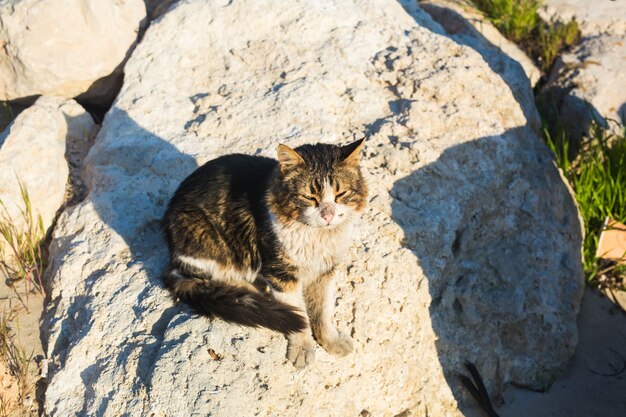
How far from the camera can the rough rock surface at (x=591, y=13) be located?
7.14 metres

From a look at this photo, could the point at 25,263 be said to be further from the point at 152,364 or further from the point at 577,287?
the point at 577,287

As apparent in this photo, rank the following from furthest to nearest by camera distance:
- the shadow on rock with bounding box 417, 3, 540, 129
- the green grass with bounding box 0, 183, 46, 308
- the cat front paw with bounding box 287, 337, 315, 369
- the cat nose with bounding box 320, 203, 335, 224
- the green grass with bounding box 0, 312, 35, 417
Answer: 1. the shadow on rock with bounding box 417, 3, 540, 129
2. the green grass with bounding box 0, 183, 46, 308
3. the green grass with bounding box 0, 312, 35, 417
4. the cat front paw with bounding box 287, 337, 315, 369
5. the cat nose with bounding box 320, 203, 335, 224

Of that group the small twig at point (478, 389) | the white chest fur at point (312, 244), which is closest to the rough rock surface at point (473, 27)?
the small twig at point (478, 389)

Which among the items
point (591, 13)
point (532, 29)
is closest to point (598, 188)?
point (532, 29)

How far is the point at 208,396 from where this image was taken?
2.98 meters

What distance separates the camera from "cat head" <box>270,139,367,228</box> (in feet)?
10.2

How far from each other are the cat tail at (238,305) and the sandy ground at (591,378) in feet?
6.14

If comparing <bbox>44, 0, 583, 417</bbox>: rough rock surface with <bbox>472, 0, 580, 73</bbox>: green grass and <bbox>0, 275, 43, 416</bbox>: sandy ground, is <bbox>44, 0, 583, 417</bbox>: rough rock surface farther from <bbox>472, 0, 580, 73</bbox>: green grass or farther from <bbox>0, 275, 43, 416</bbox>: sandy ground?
<bbox>472, 0, 580, 73</bbox>: green grass

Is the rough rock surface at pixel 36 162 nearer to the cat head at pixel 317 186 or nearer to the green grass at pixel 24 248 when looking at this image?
the green grass at pixel 24 248

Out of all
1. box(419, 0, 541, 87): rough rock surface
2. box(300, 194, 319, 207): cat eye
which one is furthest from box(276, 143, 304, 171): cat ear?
box(419, 0, 541, 87): rough rock surface

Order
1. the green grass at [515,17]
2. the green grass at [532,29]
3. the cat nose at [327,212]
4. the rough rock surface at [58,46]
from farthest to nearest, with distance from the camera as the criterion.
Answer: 1. the green grass at [515,17]
2. the green grass at [532,29]
3. the rough rock surface at [58,46]
4. the cat nose at [327,212]

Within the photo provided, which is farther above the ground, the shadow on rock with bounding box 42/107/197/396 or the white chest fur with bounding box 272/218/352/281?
the white chest fur with bounding box 272/218/352/281

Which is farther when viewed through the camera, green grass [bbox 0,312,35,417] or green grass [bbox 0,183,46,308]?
green grass [bbox 0,183,46,308]

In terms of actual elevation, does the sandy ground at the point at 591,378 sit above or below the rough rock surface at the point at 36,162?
below
